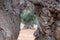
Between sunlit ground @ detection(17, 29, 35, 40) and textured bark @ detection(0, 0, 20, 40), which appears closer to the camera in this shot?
textured bark @ detection(0, 0, 20, 40)

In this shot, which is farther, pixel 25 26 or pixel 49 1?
pixel 25 26

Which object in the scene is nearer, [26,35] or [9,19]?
[9,19]

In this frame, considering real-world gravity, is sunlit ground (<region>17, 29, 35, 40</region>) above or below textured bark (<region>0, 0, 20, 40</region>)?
above

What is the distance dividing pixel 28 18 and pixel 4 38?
2358 millimetres

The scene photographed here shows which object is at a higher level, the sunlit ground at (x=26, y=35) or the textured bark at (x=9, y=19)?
the sunlit ground at (x=26, y=35)

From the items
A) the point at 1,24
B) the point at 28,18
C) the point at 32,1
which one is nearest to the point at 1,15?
the point at 1,24

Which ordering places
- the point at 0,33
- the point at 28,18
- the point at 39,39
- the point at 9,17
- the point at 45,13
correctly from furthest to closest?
the point at 28,18 → the point at 39,39 → the point at 45,13 → the point at 9,17 → the point at 0,33

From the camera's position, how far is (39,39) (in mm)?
1527

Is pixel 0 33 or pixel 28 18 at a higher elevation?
pixel 28 18

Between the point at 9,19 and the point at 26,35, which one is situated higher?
the point at 26,35

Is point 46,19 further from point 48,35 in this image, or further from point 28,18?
point 28,18

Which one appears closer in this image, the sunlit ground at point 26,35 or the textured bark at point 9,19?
the textured bark at point 9,19

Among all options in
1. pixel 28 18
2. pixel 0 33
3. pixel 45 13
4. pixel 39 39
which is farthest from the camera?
pixel 28 18

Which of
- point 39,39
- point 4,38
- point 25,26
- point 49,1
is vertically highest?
point 25,26
